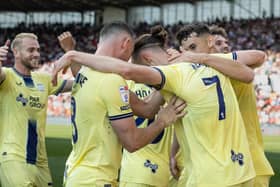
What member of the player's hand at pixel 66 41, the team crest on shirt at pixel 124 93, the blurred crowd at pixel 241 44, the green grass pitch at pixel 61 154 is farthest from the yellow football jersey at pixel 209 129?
the blurred crowd at pixel 241 44

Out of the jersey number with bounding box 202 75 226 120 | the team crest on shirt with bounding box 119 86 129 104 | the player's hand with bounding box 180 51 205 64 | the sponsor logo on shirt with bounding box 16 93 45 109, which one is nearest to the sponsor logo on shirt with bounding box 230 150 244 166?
the jersey number with bounding box 202 75 226 120

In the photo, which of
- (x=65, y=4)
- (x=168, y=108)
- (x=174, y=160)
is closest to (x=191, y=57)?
(x=168, y=108)

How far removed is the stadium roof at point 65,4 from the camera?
50.6m

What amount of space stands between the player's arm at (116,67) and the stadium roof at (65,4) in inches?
1796

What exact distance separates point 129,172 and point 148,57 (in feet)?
3.41

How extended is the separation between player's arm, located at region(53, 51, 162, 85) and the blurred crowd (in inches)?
972

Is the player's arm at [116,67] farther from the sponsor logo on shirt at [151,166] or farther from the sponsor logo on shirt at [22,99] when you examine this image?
the sponsor logo on shirt at [22,99]

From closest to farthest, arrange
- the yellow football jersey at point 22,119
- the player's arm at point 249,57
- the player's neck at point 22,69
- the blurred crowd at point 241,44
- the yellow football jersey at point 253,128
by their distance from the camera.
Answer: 1. the player's arm at point 249,57
2. the yellow football jersey at point 253,128
3. the yellow football jersey at point 22,119
4. the player's neck at point 22,69
5. the blurred crowd at point 241,44

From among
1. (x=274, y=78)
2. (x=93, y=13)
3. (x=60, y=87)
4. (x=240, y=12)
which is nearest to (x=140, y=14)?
(x=93, y=13)

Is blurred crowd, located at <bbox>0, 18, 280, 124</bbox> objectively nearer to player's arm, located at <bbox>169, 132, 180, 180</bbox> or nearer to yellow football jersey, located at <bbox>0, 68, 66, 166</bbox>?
yellow football jersey, located at <bbox>0, 68, 66, 166</bbox>

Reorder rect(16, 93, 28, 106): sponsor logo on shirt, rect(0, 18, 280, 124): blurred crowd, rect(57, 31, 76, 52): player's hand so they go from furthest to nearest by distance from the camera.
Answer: rect(0, 18, 280, 124): blurred crowd
rect(16, 93, 28, 106): sponsor logo on shirt
rect(57, 31, 76, 52): player's hand

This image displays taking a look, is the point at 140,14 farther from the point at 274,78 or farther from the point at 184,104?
the point at 184,104

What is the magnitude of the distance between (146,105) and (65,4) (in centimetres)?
5032

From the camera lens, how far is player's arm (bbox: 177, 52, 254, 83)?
418cm
